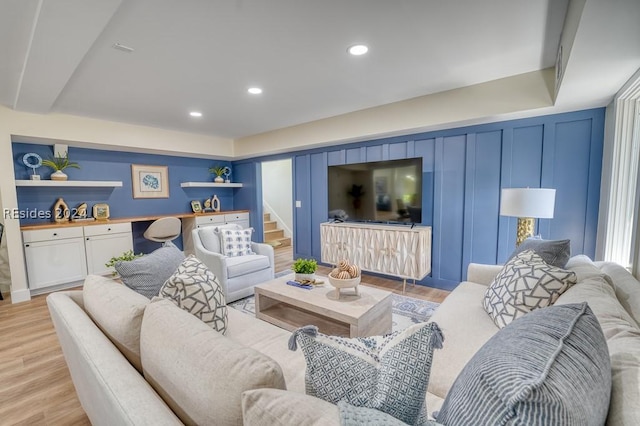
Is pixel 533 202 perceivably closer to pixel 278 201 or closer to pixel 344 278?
pixel 344 278

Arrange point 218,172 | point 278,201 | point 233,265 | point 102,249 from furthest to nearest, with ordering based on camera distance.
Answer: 1. point 278,201
2. point 218,172
3. point 102,249
4. point 233,265

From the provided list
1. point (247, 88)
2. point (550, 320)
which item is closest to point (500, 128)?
point (247, 88)

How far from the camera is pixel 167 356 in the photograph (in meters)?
0.90

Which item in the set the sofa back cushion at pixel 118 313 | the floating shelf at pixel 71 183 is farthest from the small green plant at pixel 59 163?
the sofa back cushion at pixel 118 313

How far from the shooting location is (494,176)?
3143 millimetres

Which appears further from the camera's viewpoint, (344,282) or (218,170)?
(218,170)

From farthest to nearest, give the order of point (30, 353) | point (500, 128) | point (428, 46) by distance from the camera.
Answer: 1. point (500, 128)
2. point (30, 353)
3. point (428, 46)

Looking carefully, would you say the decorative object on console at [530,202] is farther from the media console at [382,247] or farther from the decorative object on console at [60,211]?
the decorative object on console at [60,211]

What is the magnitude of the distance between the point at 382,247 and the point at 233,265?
1.83 metres

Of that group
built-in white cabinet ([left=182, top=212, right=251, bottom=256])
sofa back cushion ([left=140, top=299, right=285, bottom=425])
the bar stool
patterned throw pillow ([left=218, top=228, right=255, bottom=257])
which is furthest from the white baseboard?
sofa back cushion ([left=140, top=299, right=285, bottom=425])

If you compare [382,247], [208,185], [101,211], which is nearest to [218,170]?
[208,185]

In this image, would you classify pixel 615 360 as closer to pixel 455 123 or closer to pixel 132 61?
pixel 455 123

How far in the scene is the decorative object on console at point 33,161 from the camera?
3.66 meters

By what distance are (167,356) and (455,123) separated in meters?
3.30
